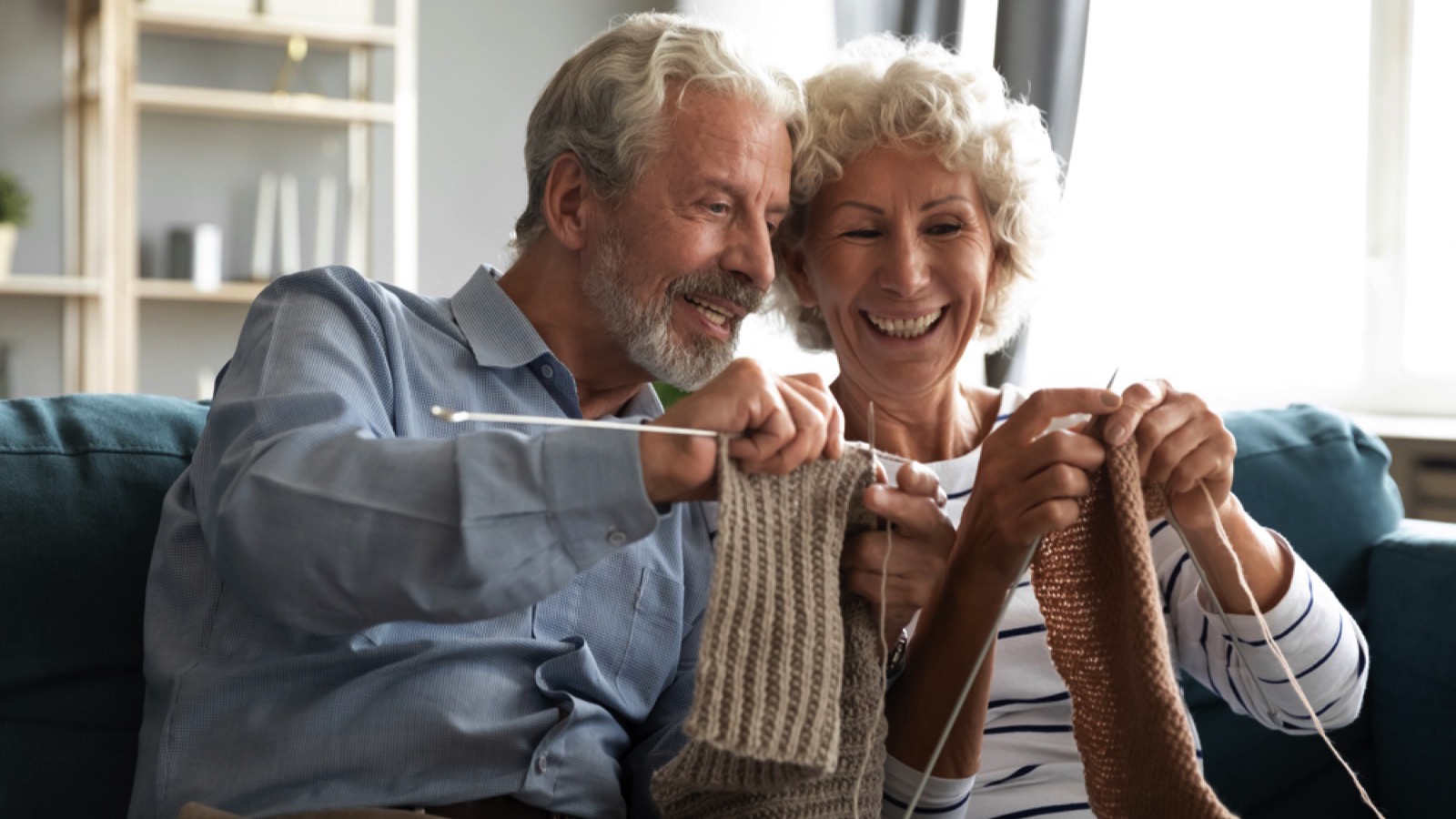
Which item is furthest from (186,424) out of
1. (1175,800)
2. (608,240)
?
(1175,800)

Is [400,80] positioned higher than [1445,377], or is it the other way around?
[400,80]

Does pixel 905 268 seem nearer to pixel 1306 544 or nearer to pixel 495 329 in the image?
pixel 495 329

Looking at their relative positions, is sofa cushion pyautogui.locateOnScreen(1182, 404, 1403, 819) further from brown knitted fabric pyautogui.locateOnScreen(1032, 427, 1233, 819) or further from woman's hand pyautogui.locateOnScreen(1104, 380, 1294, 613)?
brown knitted fabric pyautogui.locateOnScreen(1032, 427, 1233, 819)

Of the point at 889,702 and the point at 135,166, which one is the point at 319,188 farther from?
the point at 889,702

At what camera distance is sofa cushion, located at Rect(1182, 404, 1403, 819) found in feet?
6.08

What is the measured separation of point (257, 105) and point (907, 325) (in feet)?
8.68

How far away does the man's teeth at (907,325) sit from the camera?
63.2 inches

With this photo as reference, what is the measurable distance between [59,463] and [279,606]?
20.9 inches

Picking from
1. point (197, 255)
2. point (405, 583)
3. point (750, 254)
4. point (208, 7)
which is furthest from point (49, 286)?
point (405, 583)

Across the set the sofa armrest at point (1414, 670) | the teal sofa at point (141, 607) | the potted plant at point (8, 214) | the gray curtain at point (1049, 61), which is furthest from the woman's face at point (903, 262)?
the potted plant at point (8, 214)

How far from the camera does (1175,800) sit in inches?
42.9

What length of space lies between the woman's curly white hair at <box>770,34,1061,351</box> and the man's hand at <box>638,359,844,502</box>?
0.63 meters

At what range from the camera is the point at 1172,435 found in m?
1.17

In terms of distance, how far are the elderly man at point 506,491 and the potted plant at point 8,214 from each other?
2.51 meters
